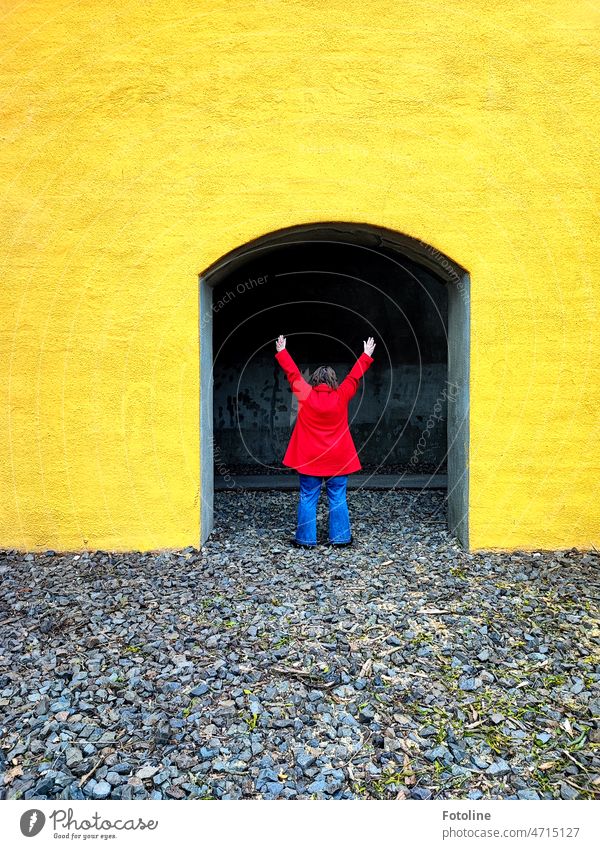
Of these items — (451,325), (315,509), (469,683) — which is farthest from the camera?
(451,325)

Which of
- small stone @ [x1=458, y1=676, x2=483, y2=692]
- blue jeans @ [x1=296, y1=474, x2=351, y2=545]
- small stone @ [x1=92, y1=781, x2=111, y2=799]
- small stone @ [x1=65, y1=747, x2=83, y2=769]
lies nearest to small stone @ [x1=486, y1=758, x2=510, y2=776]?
small stone @ [x1=458, y1=676, x2=483, y2=692]

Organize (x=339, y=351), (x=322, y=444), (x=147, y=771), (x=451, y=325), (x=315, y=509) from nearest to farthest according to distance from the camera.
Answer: (x=147, y=771), (x=322, y=444), (x=315, y=509), (x=451, y=325), (x=339, y=351)

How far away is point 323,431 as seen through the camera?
579cm

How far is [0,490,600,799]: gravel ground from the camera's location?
108 inches

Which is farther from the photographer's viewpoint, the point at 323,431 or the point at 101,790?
the point at 323,431

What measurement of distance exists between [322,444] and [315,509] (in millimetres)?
609

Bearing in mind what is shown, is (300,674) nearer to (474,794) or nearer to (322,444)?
(474,794)

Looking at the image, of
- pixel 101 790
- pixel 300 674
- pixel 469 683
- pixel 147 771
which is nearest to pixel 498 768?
pixel 469 683

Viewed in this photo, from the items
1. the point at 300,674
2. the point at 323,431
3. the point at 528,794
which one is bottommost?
the point at 528,794

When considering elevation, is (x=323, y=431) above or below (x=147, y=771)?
above

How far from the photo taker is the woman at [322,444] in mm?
5707

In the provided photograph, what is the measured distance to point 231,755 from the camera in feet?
9.41

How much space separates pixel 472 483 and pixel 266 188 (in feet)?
9.87
